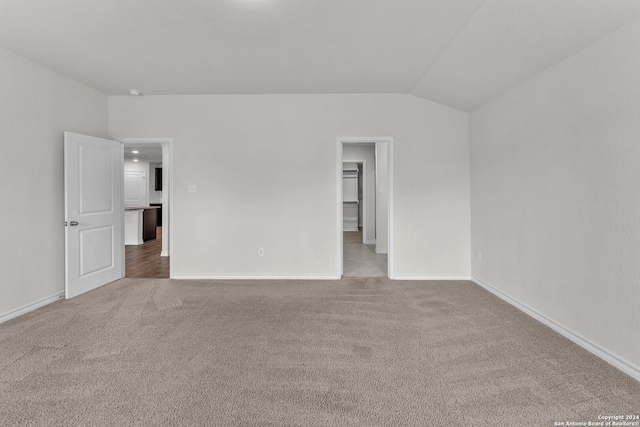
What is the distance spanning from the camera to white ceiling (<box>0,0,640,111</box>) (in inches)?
83.3

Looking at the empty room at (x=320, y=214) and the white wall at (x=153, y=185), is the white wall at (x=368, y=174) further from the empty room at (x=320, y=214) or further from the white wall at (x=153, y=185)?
the white wall at (x=153, y=185)

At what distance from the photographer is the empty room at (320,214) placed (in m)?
1.82

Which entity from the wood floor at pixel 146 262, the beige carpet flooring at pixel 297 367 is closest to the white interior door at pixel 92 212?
the wood floor at pixel 146 262

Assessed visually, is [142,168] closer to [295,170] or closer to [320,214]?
[295,170]

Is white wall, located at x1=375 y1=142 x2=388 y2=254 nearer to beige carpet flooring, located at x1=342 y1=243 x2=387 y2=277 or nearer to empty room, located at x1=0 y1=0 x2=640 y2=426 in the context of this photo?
beige carpet flooring, located at x1=342 y1=243 x2=387 y2=277

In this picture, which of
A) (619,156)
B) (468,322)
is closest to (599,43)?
(619,156)

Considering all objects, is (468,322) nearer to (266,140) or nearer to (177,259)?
(266,140)

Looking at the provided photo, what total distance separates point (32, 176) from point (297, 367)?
3216mm

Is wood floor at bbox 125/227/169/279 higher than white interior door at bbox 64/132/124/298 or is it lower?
lower

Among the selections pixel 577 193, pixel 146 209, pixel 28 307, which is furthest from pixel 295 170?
pixel 146 209

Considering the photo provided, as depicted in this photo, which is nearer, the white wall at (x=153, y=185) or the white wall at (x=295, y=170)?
the white wall at (x=295, y=170)

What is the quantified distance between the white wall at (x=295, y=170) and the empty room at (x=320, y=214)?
3 cm

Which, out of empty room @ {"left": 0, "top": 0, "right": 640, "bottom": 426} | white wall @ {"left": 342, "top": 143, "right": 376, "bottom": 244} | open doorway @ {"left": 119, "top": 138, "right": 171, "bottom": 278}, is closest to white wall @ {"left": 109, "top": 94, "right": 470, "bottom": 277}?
empty room @ {"left": 0, "top": 0, "right": 640, "bottom": 426}

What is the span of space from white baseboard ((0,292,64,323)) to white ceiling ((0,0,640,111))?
2.40 meters
